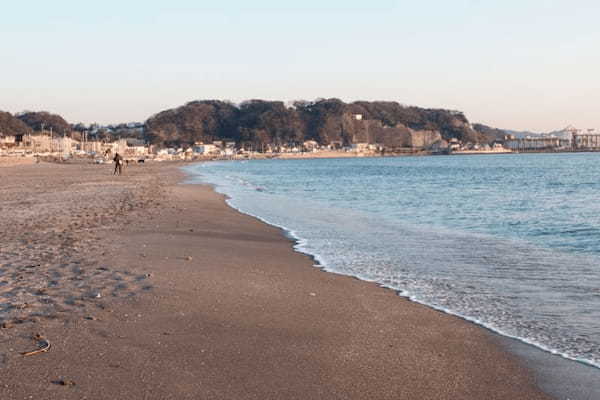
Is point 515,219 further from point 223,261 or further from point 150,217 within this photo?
point 223,261

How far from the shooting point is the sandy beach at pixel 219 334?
12.7 ft

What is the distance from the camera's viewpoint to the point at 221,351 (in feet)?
14.8

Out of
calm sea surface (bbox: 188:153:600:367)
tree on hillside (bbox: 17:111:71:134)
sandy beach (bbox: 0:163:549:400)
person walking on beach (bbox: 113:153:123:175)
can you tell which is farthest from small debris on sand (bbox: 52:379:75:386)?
tree on hillside (bbox: 17:111:71:134)

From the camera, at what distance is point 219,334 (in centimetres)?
497

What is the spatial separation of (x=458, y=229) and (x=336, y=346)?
10.1m

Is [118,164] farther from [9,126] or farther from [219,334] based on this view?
[9,126]

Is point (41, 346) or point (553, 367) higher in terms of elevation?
point (41, 346)

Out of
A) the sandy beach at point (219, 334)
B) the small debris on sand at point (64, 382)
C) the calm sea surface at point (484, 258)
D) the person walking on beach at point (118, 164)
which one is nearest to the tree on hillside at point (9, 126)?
the person walking on beach at point (118, 164)

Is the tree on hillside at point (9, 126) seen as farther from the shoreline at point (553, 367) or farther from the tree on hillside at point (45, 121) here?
the shoreline at point (553, 367)

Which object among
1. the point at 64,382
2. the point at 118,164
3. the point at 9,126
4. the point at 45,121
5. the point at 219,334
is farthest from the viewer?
the point at 45,121

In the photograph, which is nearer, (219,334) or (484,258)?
(219,334)

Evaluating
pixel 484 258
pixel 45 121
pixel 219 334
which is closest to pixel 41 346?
pixel 219 334

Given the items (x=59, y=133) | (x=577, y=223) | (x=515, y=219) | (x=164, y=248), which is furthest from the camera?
(x=59, y=133)

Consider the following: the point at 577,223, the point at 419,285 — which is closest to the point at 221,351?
the point at 419,285
